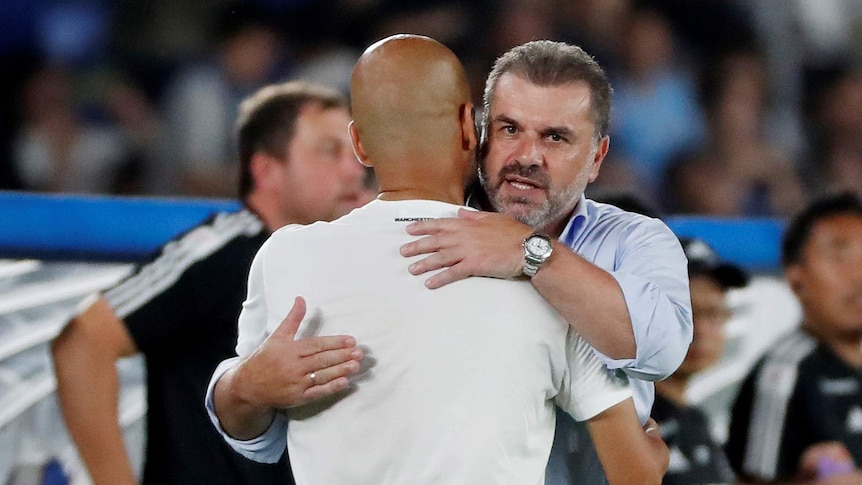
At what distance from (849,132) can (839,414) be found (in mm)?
2557

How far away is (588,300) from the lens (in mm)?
1370

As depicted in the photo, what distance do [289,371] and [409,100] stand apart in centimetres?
34

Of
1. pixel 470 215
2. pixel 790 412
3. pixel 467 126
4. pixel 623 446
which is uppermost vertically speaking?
pixel 467 126

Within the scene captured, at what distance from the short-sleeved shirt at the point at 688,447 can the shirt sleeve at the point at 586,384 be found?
1140 millimetres

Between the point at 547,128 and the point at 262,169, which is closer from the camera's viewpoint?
the point at 547,128

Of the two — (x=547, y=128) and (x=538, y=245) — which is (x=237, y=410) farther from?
(x=547, y=128)

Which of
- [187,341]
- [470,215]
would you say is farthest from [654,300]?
[187,341]

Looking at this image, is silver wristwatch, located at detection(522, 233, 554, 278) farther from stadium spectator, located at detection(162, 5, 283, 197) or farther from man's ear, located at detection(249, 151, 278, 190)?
stadium spectator, located at detection(162, 5, 283, 197)

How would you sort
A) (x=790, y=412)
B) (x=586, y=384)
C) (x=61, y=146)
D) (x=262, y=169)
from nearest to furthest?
1. (x=586, y=384)
2. (x=262, y=169)
3. (x=790, y=412)
4. (x=61, y=146)

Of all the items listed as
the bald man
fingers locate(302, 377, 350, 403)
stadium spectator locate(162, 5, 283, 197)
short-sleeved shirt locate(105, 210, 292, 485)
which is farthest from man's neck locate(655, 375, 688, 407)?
stadium spectator locate(162, 5, 283, 197)

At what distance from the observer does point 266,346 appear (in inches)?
53.7

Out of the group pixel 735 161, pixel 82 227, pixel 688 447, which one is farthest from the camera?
pixel 735 161

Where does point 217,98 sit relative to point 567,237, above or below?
above

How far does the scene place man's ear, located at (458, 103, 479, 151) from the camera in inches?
54.9
